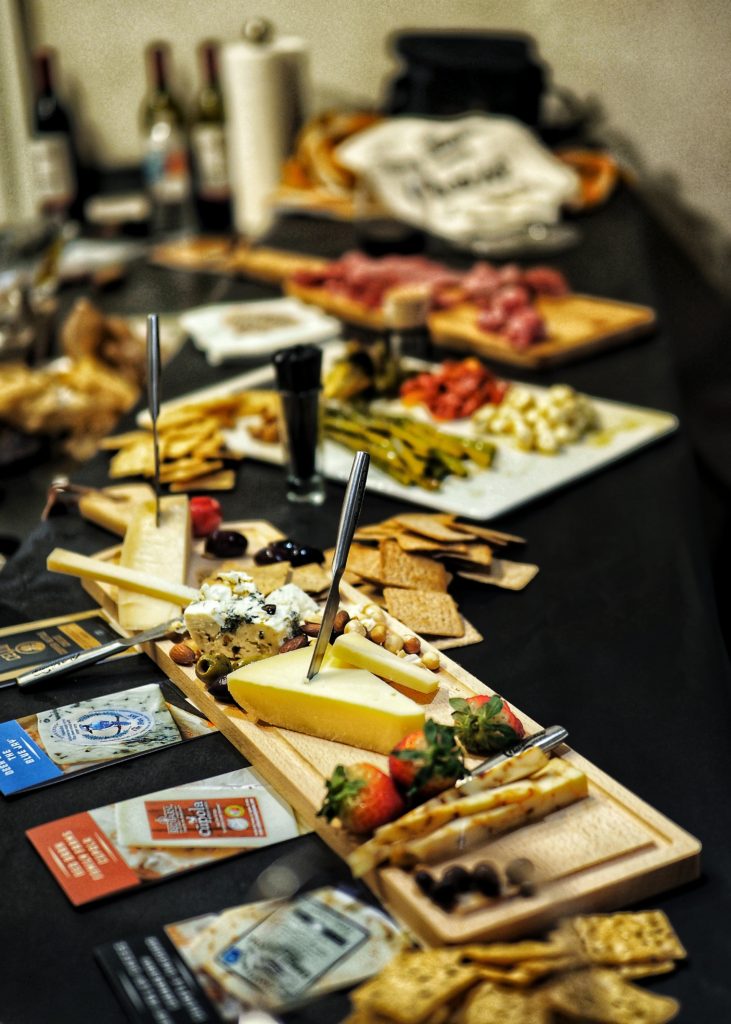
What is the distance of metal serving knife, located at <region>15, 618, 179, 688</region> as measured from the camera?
114cm

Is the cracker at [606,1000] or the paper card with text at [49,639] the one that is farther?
the paper card with text at [49,639]

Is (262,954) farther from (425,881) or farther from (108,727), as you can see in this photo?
(108,727)

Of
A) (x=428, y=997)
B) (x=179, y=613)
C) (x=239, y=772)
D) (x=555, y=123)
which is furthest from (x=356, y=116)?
(x=428, y=997)

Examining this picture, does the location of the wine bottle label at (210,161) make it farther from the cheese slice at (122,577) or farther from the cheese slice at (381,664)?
the cheese slice at (381,664)

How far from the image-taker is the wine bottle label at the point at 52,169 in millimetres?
3188

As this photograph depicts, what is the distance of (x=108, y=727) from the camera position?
1076mm

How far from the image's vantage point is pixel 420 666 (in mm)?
1119

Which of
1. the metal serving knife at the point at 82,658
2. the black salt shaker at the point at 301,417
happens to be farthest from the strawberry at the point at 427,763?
the black salt shaker at the point at 301,417

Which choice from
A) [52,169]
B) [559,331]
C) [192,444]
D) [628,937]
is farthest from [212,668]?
[52,169]

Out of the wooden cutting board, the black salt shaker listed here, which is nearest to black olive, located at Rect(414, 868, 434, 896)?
the black salt shaker

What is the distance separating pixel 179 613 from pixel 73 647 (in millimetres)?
120

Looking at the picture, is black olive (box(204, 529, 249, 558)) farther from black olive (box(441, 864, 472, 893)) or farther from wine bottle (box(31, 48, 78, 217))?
wine bottle (box(31, 48, 78, 217))

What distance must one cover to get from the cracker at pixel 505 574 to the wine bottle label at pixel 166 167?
2088 millimetres

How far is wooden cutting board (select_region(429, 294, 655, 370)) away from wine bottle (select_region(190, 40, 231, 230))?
3.69 ft
